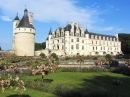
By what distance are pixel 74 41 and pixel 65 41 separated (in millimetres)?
2827

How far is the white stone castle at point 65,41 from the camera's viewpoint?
42969 mm

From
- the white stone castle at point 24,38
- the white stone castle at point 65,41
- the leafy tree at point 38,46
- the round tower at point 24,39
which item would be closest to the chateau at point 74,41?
the white stone castle at point 65,41

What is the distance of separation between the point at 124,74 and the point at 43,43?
209 feet

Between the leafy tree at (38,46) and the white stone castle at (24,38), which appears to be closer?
the white stone castle at (24,38)

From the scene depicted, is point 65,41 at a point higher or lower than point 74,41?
lower

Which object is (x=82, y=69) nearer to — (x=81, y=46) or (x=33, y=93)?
(x=33, y=93)

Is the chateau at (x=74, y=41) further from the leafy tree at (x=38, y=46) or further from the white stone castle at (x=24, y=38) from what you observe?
the leafy tree at (x=38, y=46)

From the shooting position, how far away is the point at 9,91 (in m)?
13.1

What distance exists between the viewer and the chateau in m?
57.9

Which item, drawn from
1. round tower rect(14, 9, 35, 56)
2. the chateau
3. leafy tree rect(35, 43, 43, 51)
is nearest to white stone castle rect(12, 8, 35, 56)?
round tower rect(14, 9, 35, 56)

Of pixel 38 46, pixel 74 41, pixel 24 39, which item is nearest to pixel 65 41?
pixel 74 41

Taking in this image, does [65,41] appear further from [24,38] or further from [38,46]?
[38,46]

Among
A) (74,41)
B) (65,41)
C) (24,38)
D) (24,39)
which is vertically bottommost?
(24,39)

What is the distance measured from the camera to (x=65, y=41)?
57781mm
